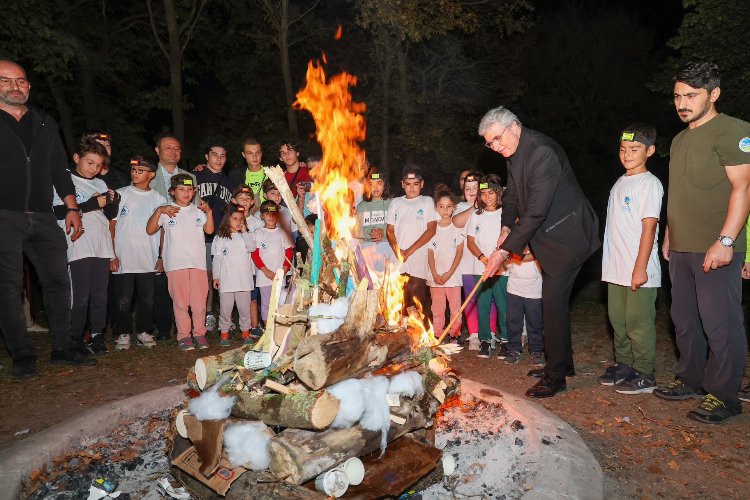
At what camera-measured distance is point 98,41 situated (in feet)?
55.7

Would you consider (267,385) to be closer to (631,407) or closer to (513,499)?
(513,499)

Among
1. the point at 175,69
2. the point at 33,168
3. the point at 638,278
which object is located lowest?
Answer: the point at 638,278

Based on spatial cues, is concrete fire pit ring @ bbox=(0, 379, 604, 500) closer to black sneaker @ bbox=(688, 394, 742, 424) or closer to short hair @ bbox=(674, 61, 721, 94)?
black sneaker @ bbox=(688, 394, 742, 424)

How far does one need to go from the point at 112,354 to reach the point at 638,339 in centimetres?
561

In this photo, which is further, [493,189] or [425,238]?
[425,238]

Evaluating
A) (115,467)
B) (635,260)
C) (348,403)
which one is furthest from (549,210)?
(115,467)

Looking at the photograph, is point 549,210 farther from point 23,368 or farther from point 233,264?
point 23,368

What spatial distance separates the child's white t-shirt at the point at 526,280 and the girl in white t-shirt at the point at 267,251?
9.37 feet

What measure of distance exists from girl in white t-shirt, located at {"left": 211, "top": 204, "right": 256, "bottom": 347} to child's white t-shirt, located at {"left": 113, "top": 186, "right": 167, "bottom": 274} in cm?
76

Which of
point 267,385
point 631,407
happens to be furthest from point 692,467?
point 267,385

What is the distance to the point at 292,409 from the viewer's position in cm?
312

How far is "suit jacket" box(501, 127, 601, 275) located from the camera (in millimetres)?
4832

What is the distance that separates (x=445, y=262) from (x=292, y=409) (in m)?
4.11

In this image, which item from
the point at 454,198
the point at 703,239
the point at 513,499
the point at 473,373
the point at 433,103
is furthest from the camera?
the point at 433,103
